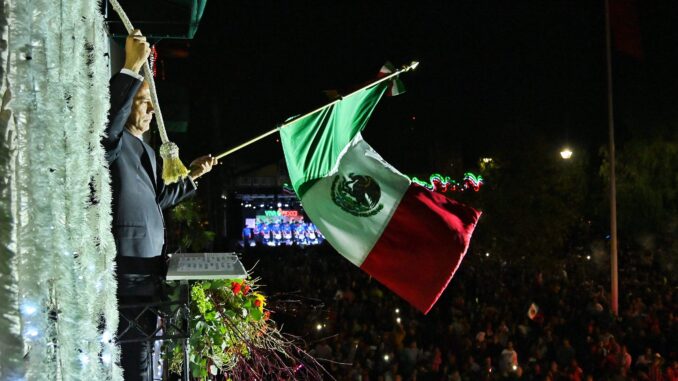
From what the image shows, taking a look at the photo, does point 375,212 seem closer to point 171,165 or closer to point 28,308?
point 171,165

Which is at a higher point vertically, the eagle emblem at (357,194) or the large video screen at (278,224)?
the eagle emblem at (357,194)

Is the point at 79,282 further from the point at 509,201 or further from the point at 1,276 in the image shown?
the point at 509,201

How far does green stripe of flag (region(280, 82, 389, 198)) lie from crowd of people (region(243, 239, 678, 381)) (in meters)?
1.23

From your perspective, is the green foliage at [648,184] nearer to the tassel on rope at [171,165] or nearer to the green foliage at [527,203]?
the green foliage at [527,203]

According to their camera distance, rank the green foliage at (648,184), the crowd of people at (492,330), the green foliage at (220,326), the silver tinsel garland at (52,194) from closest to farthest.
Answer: the silver tinsel garland at (52,194)
the green foliage at (220,326)
the crowd of people at (492,330)
the green foliage at (648,184)

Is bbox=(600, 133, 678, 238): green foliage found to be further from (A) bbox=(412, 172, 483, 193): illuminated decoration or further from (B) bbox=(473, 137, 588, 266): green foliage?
(A) bbox=(412, 172, 483, 193): illuminated decoration

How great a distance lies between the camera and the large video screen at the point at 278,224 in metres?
59.6

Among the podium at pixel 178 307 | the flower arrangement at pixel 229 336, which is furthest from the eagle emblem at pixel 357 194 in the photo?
the podium at pixel 178 307

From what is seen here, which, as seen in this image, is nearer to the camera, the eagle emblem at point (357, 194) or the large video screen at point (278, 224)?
the eagle emblem at point (357, 194)

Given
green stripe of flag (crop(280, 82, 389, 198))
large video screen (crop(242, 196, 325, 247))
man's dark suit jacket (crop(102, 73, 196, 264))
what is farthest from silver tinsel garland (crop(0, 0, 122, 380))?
large video screen (crop(242, 196, 325, 247))

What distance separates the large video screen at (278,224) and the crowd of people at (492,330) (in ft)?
120

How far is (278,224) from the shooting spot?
6325cm

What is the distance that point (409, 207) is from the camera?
19.2 ft

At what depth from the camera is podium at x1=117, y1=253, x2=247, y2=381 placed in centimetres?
308
